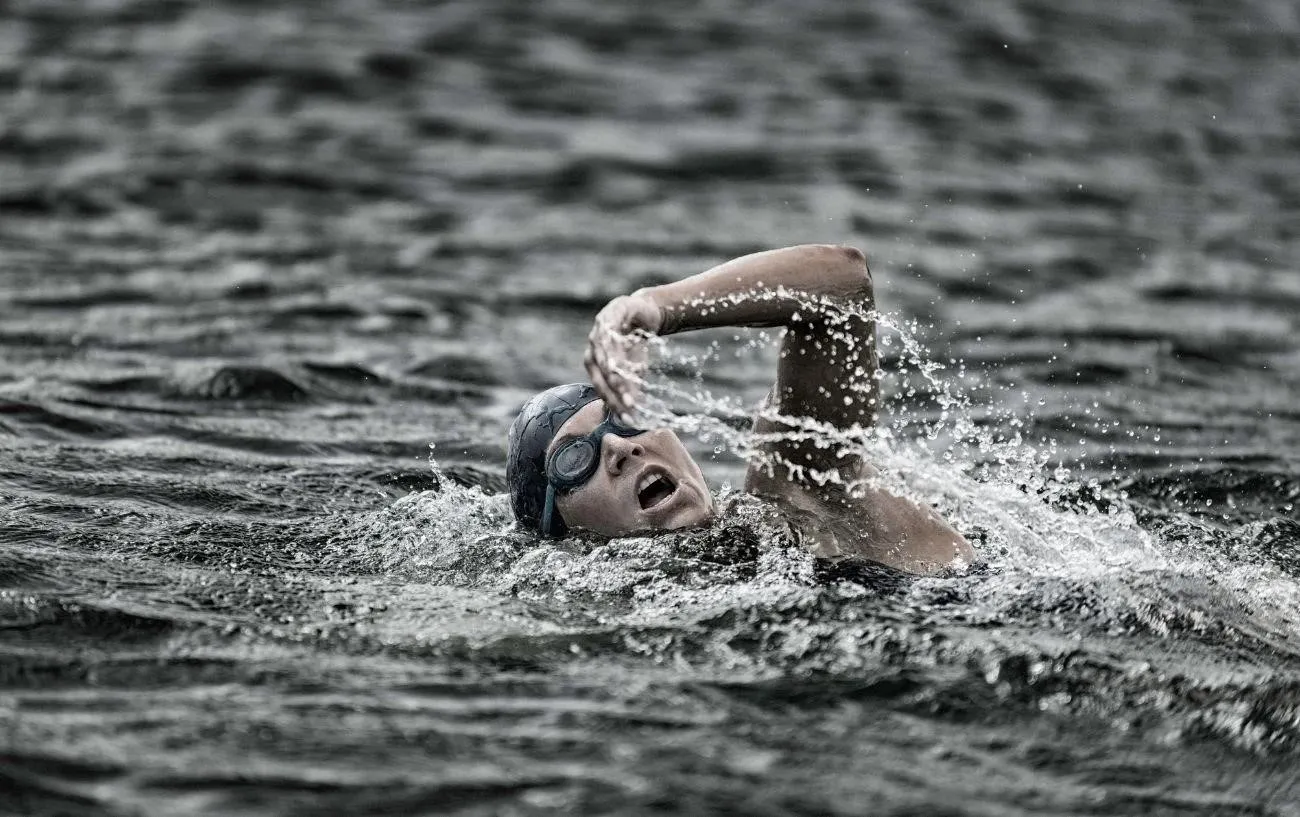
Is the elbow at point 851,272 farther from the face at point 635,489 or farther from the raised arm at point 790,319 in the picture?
the face at point 635,489

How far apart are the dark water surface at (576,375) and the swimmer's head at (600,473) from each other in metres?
0.12

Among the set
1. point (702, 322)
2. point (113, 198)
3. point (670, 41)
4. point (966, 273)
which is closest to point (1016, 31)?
point (670, 41)

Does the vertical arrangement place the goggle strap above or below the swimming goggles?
below

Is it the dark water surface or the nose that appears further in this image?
the nose

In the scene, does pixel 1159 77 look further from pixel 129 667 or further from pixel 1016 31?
pixel 129 667

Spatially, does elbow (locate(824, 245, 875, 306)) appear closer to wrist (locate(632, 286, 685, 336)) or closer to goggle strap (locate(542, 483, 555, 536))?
wrist (locate(632, 286, 685, 336))

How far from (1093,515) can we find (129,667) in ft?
13.4

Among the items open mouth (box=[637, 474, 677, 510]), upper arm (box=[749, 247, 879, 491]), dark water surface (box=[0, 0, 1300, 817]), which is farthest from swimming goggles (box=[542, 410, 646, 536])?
upper arm (box=[749, 247, 879, 491])

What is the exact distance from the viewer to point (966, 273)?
533 inches

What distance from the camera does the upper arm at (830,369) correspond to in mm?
5754

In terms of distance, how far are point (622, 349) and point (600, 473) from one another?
1206 mm

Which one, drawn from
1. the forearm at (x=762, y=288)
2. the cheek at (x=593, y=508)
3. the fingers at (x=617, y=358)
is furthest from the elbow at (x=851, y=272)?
the cheek at (x=593, y=508)

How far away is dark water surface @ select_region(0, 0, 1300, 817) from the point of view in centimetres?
476

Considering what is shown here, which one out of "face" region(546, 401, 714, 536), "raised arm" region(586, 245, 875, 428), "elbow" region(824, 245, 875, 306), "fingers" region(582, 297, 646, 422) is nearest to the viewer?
"fingers" region(582, 297, 646, 422)
